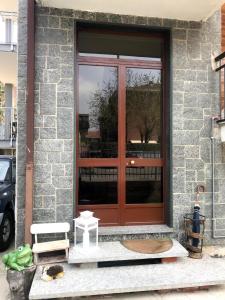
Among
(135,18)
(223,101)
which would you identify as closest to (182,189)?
(223,101)

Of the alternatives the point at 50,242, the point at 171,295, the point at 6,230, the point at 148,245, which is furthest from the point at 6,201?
the point at 171,295

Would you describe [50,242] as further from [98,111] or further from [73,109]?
[98,111]

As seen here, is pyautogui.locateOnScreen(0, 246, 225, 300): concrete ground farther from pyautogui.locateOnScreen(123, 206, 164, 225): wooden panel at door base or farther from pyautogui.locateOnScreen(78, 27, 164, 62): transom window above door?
pyautogui.locateOnScreen(78, 27, 164, 62): transom window above door

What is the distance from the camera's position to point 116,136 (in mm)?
4551

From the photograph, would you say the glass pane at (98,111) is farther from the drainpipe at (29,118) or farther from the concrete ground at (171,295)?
the concrete ground at (171,295)

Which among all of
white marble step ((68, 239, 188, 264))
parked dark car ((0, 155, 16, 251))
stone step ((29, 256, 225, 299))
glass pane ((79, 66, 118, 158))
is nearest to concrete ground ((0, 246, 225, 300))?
stone step ((29, 256, 225, 299))

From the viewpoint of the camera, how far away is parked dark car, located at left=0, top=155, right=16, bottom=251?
5.04m

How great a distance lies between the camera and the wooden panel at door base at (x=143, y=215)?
4.58 m

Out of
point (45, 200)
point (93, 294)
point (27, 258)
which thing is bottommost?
point (93, 294)

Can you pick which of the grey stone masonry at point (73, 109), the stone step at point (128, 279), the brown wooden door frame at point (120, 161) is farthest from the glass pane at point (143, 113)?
the stone step at point (128, 279)

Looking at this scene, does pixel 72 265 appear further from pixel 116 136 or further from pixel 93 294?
pixel 116 136

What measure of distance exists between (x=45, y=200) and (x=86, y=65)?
6.91 feet

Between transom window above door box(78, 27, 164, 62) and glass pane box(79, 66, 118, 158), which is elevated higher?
transom window above door box(78, 27, 164, 62)

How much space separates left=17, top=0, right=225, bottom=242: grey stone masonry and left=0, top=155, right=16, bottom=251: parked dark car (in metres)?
1.17
